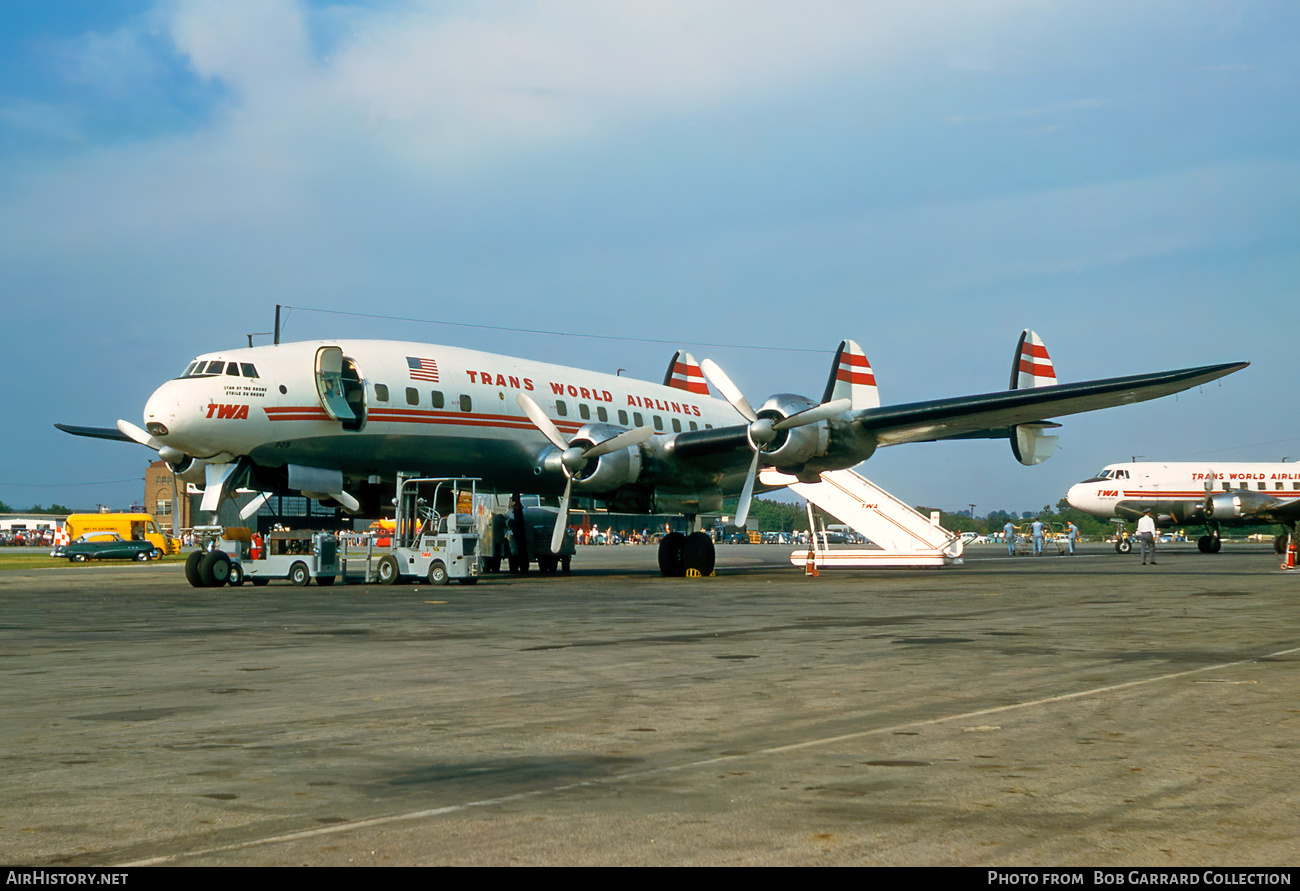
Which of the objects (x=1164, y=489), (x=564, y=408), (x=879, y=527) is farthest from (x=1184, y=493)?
(x=564, y=408)

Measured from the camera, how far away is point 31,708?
735cm

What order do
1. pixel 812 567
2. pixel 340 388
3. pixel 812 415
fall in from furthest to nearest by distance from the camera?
1. pixel 812 567
2. pixel 812 415
3. pixel 340 388

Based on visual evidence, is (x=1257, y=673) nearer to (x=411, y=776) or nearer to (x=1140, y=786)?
(x=1140, y=786)

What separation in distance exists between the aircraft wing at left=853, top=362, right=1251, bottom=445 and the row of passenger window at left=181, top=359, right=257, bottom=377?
1358cm

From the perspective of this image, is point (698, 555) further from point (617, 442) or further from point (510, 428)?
point (510, 428)

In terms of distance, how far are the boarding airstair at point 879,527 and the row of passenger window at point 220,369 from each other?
15.5 m

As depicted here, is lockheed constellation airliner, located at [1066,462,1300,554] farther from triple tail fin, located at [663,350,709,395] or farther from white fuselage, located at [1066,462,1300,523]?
triple tail fin, located at [663,350,709,395]

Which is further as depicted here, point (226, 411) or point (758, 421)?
point (758, 421)

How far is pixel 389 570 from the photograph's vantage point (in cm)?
2411

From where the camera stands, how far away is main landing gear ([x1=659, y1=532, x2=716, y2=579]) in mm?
27500

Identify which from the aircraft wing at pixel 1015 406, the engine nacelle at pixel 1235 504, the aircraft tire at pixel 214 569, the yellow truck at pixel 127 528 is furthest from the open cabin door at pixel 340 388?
the yellow truck at pixel 127 528

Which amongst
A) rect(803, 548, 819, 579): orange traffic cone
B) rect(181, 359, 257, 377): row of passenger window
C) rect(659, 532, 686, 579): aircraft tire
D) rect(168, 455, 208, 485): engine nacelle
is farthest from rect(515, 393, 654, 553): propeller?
rect(168, 455, 208, 485): engine nacelle

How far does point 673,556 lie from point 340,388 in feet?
31.7

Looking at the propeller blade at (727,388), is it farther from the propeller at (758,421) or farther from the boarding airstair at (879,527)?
the boarding airstair at (879,527)
